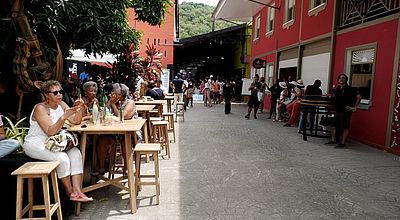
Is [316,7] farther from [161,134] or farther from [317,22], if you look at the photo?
[161,134]

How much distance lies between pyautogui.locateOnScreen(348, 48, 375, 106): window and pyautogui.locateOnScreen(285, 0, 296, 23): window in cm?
512

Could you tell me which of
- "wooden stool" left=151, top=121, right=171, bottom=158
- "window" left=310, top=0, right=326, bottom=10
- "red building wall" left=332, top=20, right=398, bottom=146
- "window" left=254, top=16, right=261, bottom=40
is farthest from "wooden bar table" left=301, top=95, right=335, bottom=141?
"window" left=254, top=16, right=261, bottom=40

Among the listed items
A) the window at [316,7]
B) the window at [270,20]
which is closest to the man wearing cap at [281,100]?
the window at [316,7]

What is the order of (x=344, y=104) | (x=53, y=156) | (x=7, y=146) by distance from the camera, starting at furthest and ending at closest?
(x=344, y=104) < (x=7, y=146) < (x=53, y=156)

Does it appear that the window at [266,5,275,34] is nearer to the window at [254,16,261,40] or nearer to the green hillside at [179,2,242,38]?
the window at [254,16,261,40]

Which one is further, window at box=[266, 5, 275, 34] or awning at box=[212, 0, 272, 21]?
awning at box=[212, 0, 272, 21]

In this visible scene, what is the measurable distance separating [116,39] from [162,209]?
428cm

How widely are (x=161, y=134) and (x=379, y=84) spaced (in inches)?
195

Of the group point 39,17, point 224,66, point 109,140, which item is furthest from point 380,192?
point 224,66

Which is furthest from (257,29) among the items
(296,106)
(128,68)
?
(128,68)

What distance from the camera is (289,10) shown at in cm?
1374

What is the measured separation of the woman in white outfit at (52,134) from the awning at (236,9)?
569 inches

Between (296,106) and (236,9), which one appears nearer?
(296,106)

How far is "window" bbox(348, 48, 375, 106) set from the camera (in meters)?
7.94
